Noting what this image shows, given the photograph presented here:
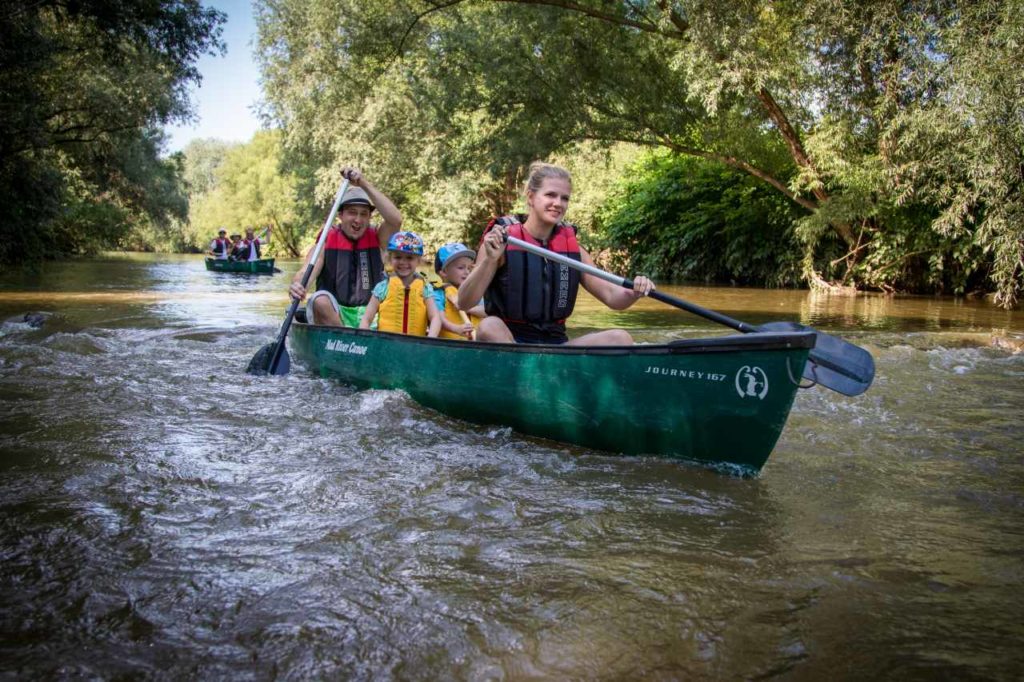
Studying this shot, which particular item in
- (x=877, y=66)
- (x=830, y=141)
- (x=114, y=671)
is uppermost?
(x=877, y=66)

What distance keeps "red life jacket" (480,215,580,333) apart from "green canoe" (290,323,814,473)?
0.37m

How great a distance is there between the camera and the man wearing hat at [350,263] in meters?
6.62

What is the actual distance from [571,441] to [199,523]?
1.88 m

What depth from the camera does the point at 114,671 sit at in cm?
200

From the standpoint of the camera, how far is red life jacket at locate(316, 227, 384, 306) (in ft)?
22.2

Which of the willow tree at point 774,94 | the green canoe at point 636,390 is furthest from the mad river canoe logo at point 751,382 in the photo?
the willow tree at point 774,94

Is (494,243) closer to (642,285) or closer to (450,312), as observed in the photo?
(642,285)

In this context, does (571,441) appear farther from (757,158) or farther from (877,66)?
(757,158)

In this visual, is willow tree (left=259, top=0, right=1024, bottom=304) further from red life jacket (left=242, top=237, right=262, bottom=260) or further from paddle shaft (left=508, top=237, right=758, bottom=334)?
paddle shaft (left=508, top=237, right=758, bottom=334)

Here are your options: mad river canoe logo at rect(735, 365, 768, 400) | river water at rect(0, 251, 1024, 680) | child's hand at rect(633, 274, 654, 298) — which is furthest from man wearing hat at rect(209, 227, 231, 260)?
mad river canoe logo at rect(735, 365, 768, 400)

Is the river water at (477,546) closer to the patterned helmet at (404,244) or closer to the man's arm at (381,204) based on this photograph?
the patterned helmet at (404,244)

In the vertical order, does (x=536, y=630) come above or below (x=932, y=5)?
below

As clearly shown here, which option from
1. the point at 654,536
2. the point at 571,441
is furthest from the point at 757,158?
the point at 654,536

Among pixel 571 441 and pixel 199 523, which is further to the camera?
pixel 571 441
